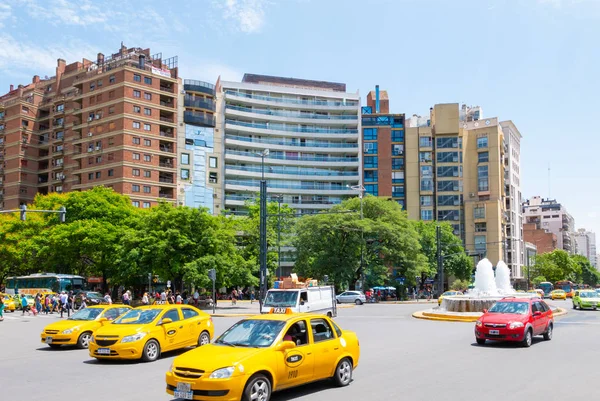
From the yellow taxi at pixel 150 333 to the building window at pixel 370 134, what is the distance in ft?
285

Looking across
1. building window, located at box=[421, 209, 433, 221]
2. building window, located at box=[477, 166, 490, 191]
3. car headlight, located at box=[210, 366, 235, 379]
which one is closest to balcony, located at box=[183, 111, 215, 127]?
building window, located at box=[421, 209, 433, 221]

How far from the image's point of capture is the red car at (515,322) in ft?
54.0

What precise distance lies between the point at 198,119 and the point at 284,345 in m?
79.1

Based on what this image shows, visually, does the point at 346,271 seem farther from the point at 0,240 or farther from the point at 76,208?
the point at 0,240

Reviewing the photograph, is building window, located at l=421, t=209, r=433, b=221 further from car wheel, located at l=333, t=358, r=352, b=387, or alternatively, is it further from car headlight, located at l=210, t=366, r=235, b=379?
car headlight, located at l=210, t=366, r=235, b=379

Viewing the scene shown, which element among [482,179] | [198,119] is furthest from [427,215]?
[198,119]

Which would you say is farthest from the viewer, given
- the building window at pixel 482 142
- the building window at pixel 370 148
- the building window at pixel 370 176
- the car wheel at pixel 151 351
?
the building window at pixel 370 148

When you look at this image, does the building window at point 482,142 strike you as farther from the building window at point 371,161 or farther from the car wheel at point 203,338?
the car wheel at point 203,338

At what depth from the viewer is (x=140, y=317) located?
15414mm

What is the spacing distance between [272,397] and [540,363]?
23.4 ft

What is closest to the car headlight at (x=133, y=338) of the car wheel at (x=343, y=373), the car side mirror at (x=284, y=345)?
the car wheel at (x=343, y=373)

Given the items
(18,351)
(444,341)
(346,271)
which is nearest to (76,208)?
(346,271)

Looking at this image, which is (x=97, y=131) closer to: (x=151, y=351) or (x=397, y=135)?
(x=397, y=135)

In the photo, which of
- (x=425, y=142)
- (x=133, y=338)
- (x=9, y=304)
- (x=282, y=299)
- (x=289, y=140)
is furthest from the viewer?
(x=425, y=142)
